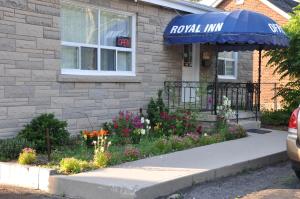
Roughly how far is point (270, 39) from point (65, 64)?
516 centimetres

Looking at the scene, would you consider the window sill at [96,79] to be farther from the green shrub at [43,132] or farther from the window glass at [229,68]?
the window glass at [229,68]

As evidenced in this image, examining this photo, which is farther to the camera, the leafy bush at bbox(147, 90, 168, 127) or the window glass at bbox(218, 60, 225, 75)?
the window glass at bbox(218, 60, 225, 75)

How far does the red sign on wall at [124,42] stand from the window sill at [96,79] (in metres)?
0.81

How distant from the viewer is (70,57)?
10.7 metres

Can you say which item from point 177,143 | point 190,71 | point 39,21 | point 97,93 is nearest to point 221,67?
point 190,71

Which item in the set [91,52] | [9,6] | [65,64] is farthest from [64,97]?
[9,6]

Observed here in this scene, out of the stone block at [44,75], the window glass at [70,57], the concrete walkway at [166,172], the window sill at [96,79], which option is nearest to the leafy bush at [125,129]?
the window sill at [96,79]

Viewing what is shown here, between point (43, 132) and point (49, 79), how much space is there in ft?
4.39

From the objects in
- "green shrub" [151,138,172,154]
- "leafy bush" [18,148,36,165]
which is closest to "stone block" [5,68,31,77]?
"leafy bush" [18,148,36,165]

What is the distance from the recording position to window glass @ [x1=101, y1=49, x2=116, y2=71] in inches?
453

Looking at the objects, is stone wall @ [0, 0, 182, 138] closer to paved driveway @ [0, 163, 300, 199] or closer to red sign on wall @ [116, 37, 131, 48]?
red sign on wall @ [116, 37, 131, 48]

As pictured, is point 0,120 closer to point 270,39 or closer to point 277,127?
point 270,39

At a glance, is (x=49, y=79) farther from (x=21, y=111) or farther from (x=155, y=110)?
(x=155, y=110)

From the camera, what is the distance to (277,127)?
572 inches
